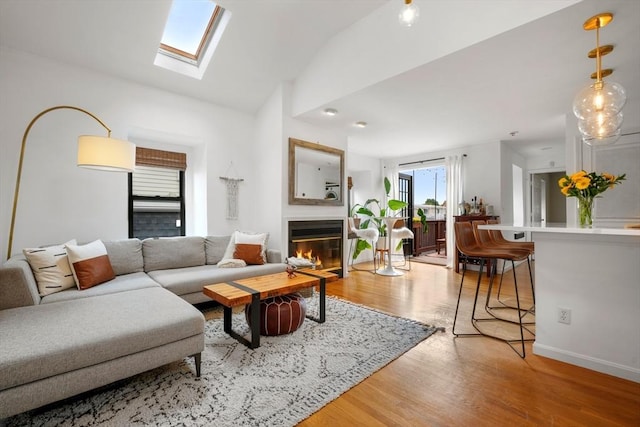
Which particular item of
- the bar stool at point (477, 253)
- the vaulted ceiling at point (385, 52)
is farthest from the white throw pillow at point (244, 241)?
the bar stool at point (477, 253)

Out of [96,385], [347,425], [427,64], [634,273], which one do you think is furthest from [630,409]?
[96,385]

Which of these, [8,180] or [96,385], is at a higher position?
[8,180]

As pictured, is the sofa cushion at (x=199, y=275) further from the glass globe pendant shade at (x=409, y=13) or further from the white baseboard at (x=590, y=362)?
the glass globe pendant shade at (x=409, y=13)

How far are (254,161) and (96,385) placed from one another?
358 cm

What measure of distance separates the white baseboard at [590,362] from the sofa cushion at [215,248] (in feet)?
11.2

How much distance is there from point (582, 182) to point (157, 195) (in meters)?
4.66

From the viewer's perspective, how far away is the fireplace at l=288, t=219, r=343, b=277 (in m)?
4.31

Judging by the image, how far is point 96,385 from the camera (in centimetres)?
156

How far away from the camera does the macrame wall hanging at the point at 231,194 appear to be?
436cm

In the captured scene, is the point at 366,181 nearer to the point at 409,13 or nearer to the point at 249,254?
the point at 249,254

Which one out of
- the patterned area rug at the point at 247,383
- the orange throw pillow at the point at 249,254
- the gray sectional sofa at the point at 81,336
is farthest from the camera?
the orange throw pillow at the point at 249,254

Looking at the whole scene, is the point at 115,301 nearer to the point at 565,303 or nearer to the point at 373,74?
the point at 373,74

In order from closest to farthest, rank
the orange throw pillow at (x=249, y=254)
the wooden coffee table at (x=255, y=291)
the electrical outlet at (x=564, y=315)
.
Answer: the electrical outlet at (x=564, y=315), the wooden coffee table at (x=255, y=291), the orange throw pillow at (x=249, y=254)

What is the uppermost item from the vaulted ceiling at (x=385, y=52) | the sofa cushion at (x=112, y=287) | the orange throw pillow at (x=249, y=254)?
the vaulted ceiling at (x=385, y=52)
